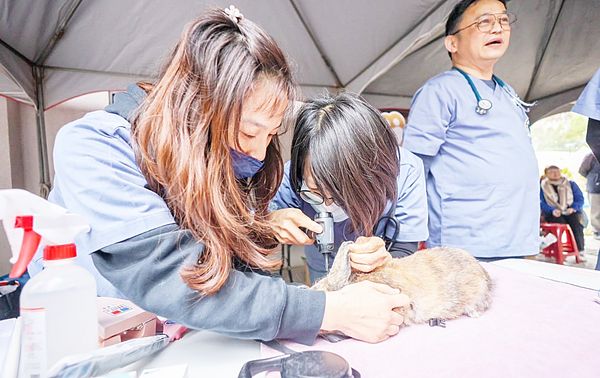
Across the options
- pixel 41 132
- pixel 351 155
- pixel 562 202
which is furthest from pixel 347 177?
pixel 562 202

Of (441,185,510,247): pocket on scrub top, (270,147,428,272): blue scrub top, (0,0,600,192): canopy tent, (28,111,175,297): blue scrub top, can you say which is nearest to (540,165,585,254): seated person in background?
(0,0,600,192): canopy tent

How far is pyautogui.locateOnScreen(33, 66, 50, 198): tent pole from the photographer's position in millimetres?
2387

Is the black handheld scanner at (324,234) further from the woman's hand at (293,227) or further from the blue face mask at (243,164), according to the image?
the blue face mask at (243,164)

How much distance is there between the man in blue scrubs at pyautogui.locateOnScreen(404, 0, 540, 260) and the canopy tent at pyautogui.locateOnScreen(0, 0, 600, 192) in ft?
2.14

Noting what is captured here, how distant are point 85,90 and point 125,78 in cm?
27

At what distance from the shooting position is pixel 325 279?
2.45 feet

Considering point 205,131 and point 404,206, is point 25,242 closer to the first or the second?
point 205,131

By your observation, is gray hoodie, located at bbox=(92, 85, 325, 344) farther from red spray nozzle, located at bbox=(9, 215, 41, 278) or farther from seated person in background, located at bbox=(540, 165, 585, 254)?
seated person in background, located at bbox=(540, 165, 585, 254)

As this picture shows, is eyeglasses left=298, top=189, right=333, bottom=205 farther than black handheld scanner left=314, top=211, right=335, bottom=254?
Yes

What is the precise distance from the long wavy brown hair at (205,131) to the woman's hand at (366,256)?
8.5 inches

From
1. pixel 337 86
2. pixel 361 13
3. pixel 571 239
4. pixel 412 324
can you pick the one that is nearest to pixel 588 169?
pixel 571 239

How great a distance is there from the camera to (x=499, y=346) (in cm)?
57

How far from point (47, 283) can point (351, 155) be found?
0.67 m

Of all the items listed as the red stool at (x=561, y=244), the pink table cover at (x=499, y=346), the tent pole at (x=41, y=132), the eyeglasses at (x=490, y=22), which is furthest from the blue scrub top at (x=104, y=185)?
the red stool at (x=561, y=244)
